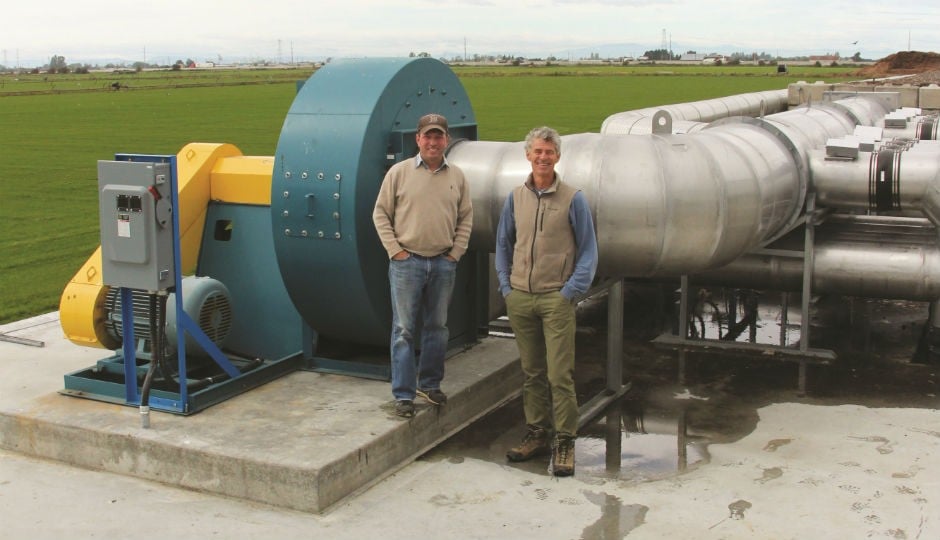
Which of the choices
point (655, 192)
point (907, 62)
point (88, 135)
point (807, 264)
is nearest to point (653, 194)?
point (655, 192)

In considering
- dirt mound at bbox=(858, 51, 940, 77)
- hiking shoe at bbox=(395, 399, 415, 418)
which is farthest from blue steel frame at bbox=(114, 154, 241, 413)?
dirt mound at bbox=(858, 51, 940, 77)

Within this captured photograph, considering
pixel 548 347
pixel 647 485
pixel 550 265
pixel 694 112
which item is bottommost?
pixel 647 485

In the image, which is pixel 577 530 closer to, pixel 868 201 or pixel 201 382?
pixel 201 382

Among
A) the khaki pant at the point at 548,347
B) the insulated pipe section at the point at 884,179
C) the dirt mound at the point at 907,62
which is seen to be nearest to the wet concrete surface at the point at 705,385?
the khaki pant at the point at 548,347

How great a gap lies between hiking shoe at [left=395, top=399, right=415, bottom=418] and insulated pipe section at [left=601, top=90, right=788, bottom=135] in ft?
11.1

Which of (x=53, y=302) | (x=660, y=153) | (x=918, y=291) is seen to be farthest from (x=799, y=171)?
(x=53, y=302)

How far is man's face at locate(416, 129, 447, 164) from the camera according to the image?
6.47m

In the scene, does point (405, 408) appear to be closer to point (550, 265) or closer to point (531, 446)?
point (531, 446)

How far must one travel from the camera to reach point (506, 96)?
176ft

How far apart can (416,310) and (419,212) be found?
2.06ft

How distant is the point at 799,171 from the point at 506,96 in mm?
45923

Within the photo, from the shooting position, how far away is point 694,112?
52.8ft

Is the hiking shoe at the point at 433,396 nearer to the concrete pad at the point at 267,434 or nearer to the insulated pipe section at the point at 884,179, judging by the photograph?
A: the concrete pad at the point at 267,434

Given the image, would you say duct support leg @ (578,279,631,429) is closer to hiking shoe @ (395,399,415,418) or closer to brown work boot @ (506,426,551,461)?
brown work boot @ (506,426,551,461)
